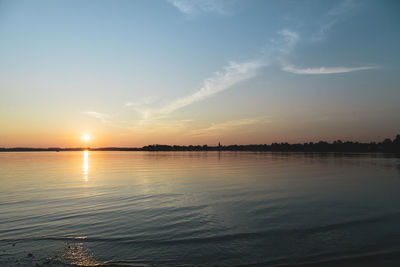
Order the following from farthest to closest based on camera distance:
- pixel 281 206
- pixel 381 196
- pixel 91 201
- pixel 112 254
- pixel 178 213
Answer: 1. pixel 381 196
2. pixel 91 201
3. pixel 281 206
4. pixel 178 213
5. pixel 112 254

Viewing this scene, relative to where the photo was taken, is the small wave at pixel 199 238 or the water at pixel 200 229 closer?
the water at pixel 200 229

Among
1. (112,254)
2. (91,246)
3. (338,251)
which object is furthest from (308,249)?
(91,246)

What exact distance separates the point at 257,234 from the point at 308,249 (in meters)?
2.82

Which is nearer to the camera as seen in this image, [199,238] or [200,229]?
[199,238]

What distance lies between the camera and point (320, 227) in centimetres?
1445

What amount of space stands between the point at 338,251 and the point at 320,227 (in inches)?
140

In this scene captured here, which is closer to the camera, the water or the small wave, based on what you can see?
the water

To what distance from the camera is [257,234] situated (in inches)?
524

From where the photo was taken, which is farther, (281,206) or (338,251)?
(281,206)

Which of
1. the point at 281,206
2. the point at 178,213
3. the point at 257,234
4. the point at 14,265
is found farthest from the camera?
the point at 281,206

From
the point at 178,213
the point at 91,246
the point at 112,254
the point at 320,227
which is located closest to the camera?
the point at 112,254

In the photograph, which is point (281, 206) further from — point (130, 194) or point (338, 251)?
point (130, 194)

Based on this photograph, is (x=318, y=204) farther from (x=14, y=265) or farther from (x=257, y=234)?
(x=14, y=265)

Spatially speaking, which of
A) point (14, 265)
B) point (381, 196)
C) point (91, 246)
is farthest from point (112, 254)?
point (381, 196)
